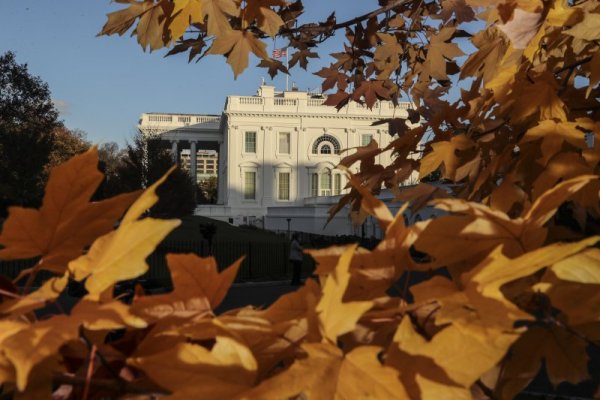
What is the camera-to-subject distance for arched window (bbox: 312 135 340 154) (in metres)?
47.4

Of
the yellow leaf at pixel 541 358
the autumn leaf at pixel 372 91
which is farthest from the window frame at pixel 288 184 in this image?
the yellow leaf at pixel 541 358

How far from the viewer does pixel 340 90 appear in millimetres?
2879

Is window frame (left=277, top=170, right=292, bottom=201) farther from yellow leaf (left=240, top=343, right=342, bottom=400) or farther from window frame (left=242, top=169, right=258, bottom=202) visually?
yellow leaf (left=240, top=343, right=342, bottom=400)

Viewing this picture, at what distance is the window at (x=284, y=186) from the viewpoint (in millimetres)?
47250

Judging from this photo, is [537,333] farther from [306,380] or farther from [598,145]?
[598,145]

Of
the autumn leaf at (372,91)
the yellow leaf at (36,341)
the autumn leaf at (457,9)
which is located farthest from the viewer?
the autumn leaf at (372,91)

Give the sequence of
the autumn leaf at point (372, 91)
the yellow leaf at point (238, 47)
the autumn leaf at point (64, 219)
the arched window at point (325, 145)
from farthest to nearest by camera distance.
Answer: the arched window at point (325, 145)
the autumn leaf at point (372, 91)
the yellow leaf at point (238, 47)
the autumn leaf at point (64, 219)

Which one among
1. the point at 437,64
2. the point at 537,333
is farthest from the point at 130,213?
the point at 437,64

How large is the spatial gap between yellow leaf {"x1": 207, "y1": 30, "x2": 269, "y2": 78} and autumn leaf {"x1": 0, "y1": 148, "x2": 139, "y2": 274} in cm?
118

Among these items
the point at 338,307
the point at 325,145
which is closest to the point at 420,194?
the point at 338,307

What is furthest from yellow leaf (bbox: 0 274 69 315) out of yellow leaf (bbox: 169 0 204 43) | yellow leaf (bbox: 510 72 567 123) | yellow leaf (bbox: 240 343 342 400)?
yellow leaf (bbox: 169 0 204 43)

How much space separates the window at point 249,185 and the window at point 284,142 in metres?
3.23

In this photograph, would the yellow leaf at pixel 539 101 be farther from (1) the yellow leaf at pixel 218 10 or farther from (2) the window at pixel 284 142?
(2) the window at pixel 284 142

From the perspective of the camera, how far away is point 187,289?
0.38 metres
